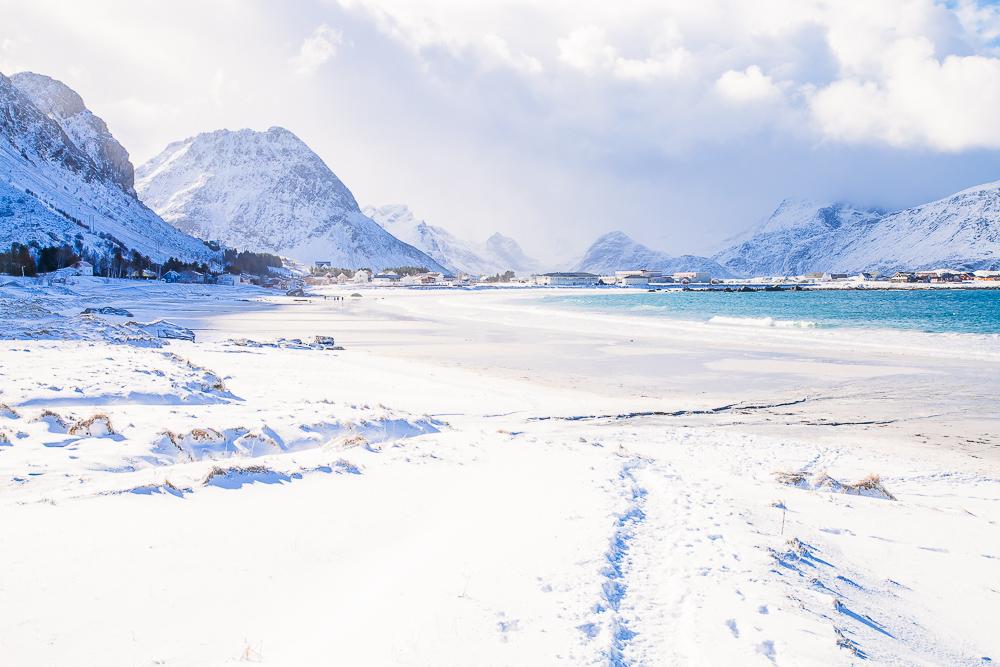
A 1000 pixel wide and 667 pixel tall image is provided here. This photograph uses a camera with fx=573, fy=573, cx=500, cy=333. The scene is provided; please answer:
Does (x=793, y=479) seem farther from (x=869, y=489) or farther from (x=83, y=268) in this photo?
(x=83, y=268)

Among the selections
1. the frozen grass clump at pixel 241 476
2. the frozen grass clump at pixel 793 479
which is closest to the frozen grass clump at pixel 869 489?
the frozen grass clump at pixel 793 479

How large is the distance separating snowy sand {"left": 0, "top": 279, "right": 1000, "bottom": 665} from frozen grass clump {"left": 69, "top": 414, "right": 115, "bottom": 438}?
5 centimetres

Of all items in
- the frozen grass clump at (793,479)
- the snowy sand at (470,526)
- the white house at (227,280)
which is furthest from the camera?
the white house at (227,280)

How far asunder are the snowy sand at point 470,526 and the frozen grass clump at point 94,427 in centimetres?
5

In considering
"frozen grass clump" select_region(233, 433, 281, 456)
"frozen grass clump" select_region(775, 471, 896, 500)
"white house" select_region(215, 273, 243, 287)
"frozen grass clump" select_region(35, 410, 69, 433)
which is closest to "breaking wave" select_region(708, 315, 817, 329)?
"frozen grass clump" select_region(775, 471, 896, 500)

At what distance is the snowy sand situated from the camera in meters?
4.40

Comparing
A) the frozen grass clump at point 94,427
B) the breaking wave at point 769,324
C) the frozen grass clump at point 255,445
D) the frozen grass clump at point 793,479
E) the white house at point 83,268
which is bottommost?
the frozen grass clump at point 793,479

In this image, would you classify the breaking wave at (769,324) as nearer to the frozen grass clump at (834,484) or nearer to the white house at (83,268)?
the frozen grass clump at (834,484)

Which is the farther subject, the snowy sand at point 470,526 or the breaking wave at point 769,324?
the breaking wave at point 769,324

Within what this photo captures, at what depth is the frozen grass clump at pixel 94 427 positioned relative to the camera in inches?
357

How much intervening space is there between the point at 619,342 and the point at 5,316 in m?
31.6

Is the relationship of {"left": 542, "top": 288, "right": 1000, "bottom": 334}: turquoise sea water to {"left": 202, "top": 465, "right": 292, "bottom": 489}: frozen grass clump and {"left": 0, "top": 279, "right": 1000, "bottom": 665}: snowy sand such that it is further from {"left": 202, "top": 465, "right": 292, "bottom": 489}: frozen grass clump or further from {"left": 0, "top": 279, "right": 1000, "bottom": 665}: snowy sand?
{"left": 202, "top": 465, "right": 292, "bottom": 489}: frozen grass clump

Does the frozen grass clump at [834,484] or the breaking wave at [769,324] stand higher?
the breaking wave at [769,324]

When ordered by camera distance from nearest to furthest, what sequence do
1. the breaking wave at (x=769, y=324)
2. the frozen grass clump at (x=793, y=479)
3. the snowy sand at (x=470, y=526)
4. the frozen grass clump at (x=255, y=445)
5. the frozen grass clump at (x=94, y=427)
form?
the snowy sand at (x=470, y=526), the frozen grass clump at (x=94, y=427), the frozen grass clump at (x=255, y=445), the frozen grass clump at (x=793, y=479), the breaking wave at (x=769, y=324)
